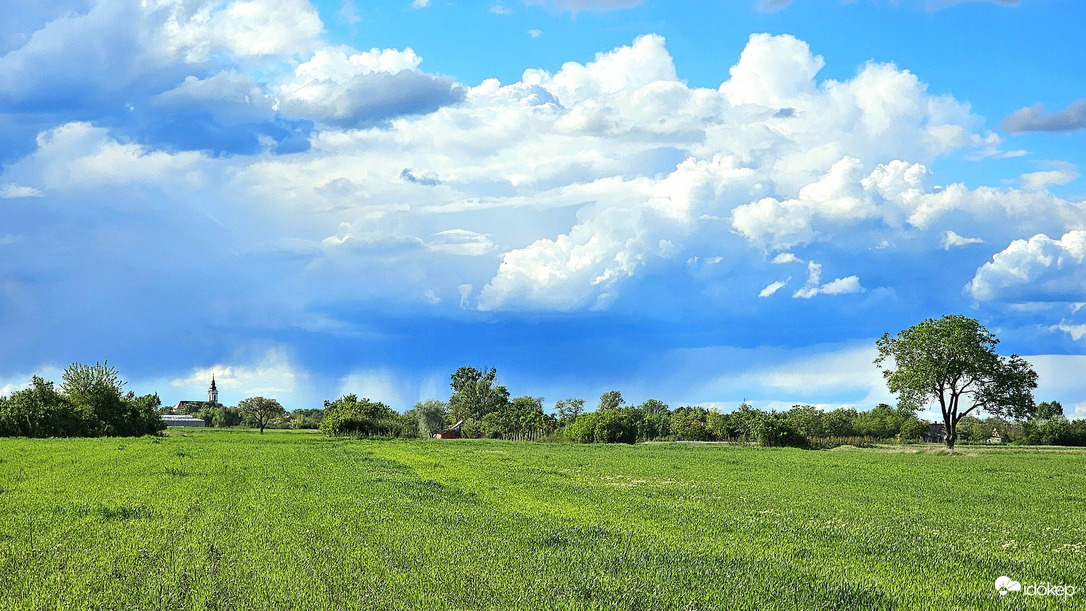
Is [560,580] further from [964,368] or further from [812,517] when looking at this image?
[964,368]

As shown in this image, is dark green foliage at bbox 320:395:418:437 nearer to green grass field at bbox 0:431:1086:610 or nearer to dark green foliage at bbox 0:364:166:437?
dark green foliage at bbox 0:364:166:437

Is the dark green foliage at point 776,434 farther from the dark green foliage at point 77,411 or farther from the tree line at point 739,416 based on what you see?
the dark green foliage at point 77,411

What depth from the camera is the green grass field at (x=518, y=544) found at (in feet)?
32.1

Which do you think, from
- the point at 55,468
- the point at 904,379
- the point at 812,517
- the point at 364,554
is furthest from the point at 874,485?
the point at 904,379

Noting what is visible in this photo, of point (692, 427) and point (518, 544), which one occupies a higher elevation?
point (692, 427)

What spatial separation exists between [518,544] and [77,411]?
72.0 metres

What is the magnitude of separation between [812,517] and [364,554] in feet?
33.7

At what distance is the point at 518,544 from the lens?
12680 mm

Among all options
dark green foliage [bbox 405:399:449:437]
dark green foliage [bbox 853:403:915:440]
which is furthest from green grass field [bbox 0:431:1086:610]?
dark green foliage [bbox 405:399:449:437]

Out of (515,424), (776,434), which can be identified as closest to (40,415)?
(515,424)

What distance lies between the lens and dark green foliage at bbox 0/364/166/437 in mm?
66375

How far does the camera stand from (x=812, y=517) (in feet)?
56.4
